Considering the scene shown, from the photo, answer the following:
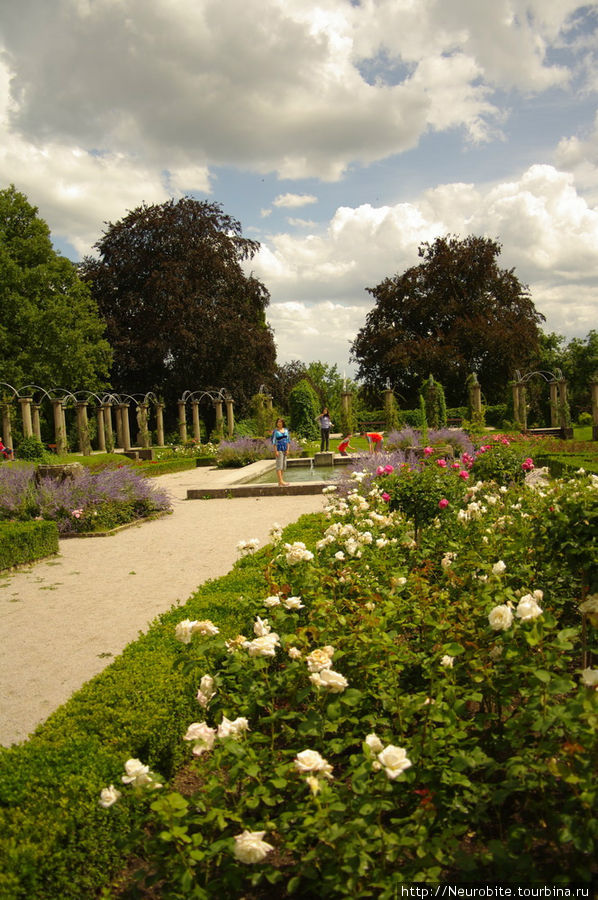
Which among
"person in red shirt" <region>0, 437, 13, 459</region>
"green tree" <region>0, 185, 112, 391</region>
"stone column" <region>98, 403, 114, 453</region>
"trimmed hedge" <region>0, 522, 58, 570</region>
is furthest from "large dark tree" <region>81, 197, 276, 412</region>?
"trimmed hedge" <region>0, 522, 58, 570</region>

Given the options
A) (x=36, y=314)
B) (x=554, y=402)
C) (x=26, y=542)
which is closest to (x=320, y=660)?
(x=26, y=542)

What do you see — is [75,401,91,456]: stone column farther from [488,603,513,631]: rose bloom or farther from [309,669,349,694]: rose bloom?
[488,603,513,631]: rose bloom

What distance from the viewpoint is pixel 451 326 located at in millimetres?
36531

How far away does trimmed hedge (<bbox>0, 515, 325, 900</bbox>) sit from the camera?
A: 204 cm

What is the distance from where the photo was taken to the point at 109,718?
284 cm

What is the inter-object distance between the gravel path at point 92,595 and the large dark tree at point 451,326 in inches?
1026

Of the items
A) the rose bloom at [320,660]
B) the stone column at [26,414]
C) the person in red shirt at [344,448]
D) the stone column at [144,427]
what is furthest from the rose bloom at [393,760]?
the stone column at [144,427]

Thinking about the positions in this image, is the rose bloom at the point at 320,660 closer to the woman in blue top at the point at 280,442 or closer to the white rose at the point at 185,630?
the white rose at the point at 185,630

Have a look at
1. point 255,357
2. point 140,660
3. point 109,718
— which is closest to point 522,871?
point 109,718

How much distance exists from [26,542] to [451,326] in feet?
106

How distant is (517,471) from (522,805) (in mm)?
6301

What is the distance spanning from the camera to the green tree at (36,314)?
29266mm

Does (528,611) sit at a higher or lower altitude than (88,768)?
higher

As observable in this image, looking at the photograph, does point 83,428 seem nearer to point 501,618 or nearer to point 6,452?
point 6,452
